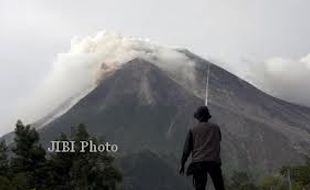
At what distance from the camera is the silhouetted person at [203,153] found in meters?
10.9

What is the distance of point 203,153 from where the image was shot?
11.0 meters

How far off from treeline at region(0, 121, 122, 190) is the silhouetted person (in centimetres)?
4408

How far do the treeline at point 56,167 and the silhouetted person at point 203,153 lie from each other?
44.1 m

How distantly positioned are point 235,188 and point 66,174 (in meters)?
68.9

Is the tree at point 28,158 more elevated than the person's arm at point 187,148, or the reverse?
the tree at point 28,158

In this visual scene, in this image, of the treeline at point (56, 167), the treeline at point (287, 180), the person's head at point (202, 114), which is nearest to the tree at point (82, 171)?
the treeline at point (56, 167)

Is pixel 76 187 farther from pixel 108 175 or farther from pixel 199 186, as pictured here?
pixel 199 186

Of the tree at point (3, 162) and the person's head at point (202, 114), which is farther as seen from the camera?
the tree at point (3, 162)

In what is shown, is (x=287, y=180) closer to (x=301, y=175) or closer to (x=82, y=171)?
(x=301, y=175)

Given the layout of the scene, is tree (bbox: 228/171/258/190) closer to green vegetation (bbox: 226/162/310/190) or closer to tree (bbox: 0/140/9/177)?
green vegetation (bbox: 226/162/310/190)

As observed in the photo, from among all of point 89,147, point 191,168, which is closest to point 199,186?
point 191,168

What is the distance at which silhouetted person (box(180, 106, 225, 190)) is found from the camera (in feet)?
35.9

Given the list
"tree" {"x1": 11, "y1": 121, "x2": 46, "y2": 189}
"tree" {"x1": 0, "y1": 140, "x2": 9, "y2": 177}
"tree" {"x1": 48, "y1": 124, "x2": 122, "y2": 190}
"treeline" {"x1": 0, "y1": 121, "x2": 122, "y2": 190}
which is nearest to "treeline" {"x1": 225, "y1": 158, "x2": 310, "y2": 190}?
"tree" {"x1": 48, "y1": 124, "x2": 122, "y2": 190}

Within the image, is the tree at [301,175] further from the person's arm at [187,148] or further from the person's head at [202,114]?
the person's arm at [187,148]
